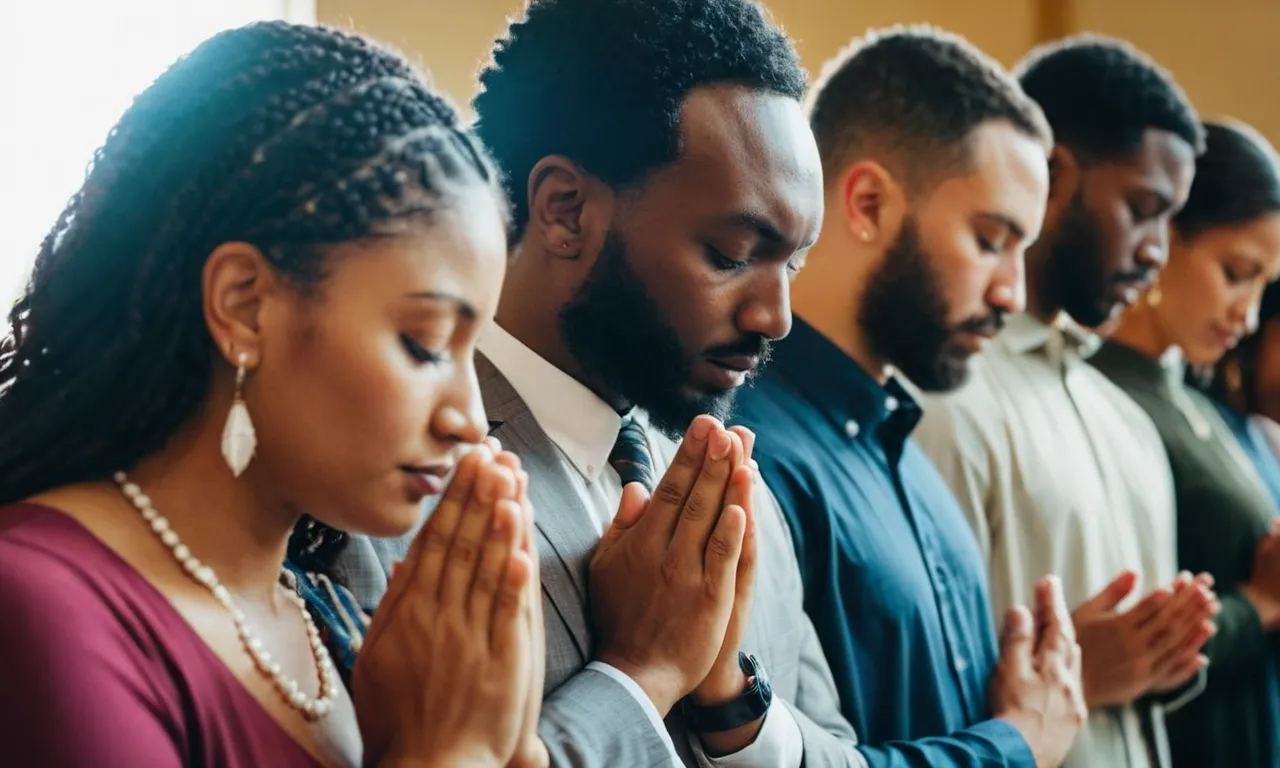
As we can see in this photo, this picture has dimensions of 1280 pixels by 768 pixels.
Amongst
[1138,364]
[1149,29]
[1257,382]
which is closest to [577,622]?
[1138,364]

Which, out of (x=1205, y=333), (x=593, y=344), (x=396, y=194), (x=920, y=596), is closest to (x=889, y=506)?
(x=920, y=596)

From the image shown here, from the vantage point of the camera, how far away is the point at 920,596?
4.07 feet

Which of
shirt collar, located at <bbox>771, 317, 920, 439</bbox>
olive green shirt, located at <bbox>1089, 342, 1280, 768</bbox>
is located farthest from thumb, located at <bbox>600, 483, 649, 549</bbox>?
olive green shirt, located at <bbox>1089, 342, 1280, 768</bbox>

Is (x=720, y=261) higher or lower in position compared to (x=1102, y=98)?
higher

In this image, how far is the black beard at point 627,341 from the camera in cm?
92

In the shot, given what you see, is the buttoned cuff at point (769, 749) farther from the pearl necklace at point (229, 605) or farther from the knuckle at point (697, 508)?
the pearl necklace at point (229, 605)

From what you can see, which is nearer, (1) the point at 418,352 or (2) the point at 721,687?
(1) the point at 418,352

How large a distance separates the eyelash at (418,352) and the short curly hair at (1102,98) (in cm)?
130

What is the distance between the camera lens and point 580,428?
3.08 feet

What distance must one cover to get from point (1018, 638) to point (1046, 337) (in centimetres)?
55

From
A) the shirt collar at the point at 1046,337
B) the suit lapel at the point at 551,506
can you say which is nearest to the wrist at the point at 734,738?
the suit lapel at the point at 551,506

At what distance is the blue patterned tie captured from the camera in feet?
3.16

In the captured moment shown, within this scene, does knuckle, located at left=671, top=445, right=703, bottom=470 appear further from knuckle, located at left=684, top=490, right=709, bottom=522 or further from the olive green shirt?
the olive green shirt

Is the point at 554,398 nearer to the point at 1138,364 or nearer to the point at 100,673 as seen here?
the point at 100,673
